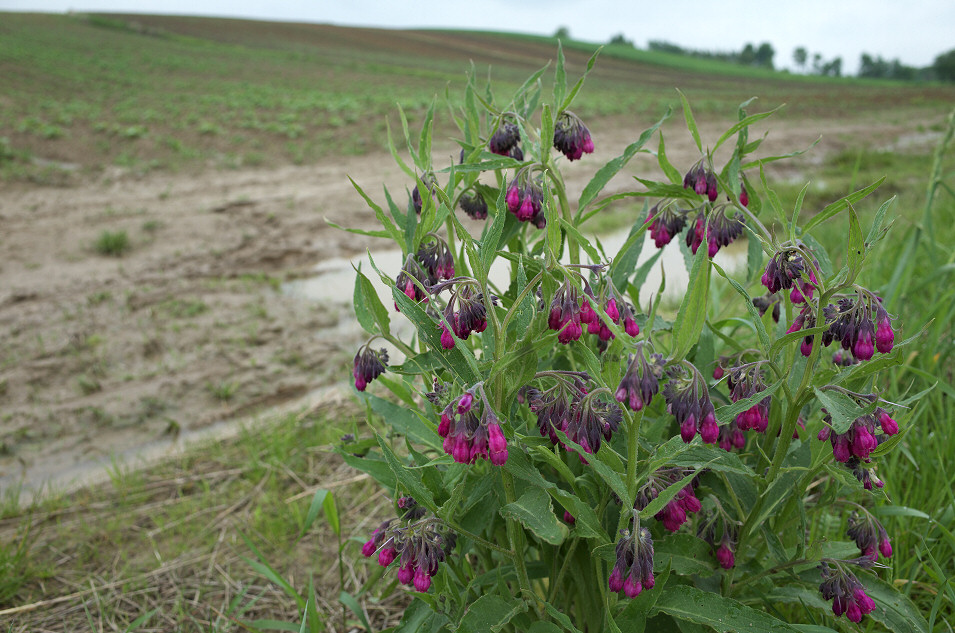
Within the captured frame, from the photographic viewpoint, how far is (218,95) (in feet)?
56.5

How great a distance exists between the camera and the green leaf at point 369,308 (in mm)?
1465

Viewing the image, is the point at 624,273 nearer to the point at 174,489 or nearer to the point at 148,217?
the point at 174,489

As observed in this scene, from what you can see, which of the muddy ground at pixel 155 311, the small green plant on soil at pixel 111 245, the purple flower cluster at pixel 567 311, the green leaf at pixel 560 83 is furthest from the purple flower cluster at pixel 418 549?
the small green plant on soil at pixel 111 245

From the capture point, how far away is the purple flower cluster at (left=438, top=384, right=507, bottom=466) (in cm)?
114

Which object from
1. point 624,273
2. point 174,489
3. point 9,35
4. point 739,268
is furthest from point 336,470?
point 9,35

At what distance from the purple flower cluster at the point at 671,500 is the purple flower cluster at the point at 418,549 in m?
0.42

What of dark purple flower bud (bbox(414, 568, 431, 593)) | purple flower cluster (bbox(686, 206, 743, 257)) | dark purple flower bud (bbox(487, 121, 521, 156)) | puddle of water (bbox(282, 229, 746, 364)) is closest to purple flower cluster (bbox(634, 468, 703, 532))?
dark purple flower bud (bbox(414, 568, 431, 593))

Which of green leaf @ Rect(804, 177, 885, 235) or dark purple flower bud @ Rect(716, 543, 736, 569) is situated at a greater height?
green leaf @ Rect(804, 177, 885, 235)

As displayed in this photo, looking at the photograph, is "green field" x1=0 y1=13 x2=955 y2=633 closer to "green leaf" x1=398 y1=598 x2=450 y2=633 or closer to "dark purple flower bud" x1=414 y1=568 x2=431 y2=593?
"green leaf" x1=398 y1=598 x2=450 y2=633

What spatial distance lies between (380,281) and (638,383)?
428cm

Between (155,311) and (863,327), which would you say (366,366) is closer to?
(863,327)

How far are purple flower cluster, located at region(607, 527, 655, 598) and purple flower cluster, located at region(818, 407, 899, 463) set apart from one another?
0.44m

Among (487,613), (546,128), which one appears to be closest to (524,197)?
(546,128)

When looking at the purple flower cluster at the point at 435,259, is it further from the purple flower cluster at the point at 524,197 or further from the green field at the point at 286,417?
the green field at the point at 286,417
